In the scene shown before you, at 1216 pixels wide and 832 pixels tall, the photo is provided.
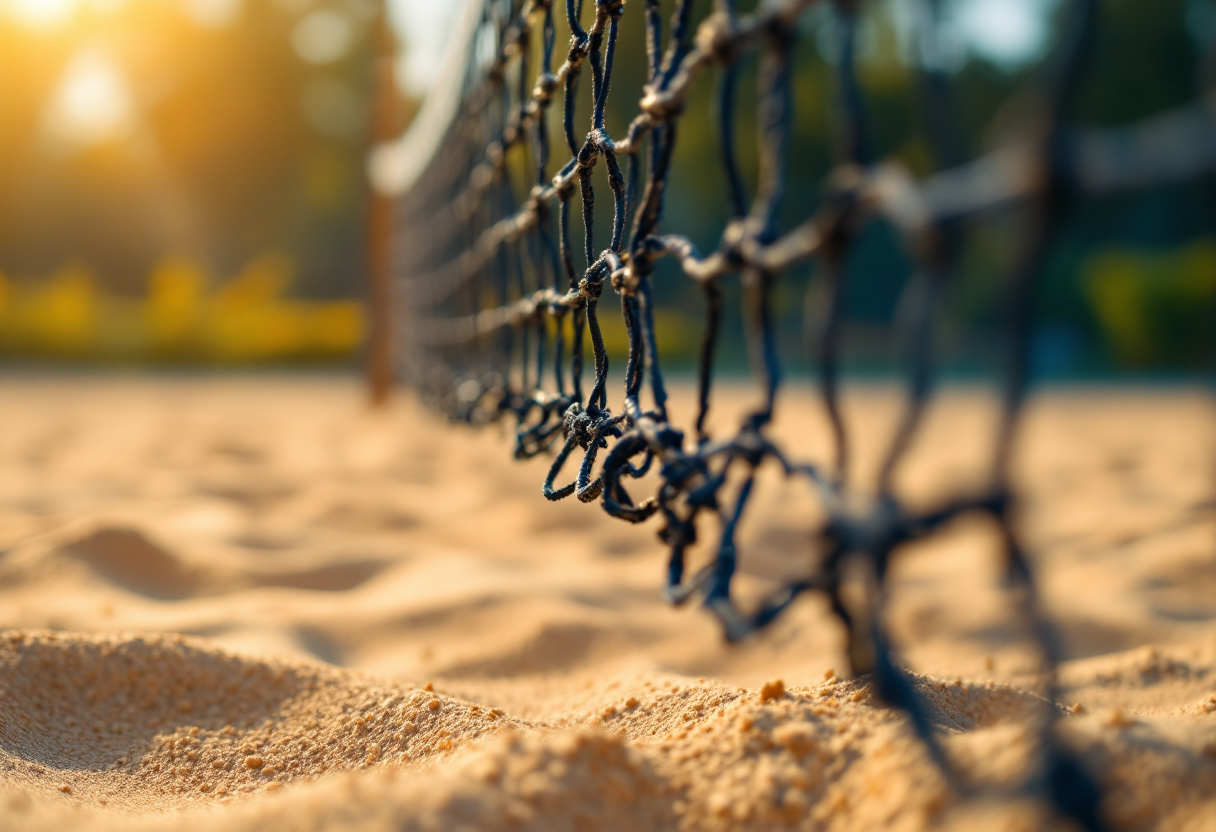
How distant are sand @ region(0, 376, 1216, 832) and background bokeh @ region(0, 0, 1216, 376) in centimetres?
54

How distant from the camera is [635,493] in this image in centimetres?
279

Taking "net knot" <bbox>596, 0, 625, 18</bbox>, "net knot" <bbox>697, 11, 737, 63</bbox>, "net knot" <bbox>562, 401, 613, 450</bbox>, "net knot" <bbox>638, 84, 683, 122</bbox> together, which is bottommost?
"net knot" <bbox>562, 401, 613, 450</bbox>

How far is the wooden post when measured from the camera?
16.9 ft

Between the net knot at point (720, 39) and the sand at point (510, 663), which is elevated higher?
the net knot at point (720, 39)

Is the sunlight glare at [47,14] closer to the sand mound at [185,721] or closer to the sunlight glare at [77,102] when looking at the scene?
the sunlight glare at [77,102]

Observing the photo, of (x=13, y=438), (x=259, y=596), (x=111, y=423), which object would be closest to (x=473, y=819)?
(x=259, y=596)

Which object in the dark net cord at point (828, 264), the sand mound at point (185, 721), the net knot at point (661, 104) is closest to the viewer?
the dark net cord at point (828, 264)

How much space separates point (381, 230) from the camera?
17.2 ft

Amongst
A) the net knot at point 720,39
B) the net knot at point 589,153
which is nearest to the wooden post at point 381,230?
the net knot at point 589,153

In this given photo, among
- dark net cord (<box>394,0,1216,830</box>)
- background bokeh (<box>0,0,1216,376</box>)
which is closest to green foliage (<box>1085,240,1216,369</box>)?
background bokeh (<box>0,0,1216,376</box>)

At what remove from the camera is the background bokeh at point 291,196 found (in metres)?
9.34

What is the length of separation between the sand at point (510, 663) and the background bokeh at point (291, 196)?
543 millimetres

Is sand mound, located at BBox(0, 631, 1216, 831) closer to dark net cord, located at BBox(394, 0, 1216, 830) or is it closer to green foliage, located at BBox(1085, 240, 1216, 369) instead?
dark net cord, located at BBox(394, 0, 1216, 830)

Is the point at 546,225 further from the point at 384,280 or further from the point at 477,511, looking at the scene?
the point at 384,280
